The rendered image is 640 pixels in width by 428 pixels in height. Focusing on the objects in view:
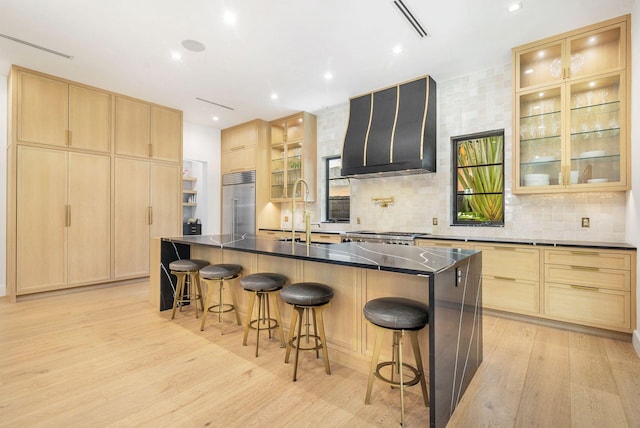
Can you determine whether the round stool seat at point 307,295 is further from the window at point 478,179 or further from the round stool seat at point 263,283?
the window at point 478,179

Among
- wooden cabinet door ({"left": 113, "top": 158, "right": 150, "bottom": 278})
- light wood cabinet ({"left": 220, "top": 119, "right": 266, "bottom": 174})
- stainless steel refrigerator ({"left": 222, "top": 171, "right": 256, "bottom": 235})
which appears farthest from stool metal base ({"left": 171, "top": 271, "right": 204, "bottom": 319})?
light wood cabinet ({"left": 220, "top": 119, "right": 266, "bottom": 174})

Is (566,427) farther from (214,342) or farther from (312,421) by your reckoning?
(214,342)

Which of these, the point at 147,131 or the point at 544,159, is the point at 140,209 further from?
the point at 544,159

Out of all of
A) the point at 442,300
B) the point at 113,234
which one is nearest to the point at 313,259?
the point at 442,300

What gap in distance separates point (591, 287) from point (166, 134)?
624 cm

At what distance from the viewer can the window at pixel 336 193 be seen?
216 inches

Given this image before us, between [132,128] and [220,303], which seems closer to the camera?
[220,303]

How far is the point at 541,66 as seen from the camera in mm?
3451

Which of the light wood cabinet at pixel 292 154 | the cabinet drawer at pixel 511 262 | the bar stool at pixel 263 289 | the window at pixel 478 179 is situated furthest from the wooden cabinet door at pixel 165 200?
the cabinet drawer at pixel 511 262

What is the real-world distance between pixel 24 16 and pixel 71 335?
10.2ft

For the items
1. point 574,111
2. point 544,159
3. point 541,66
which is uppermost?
point 541,66

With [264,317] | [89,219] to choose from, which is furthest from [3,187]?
[264,317]

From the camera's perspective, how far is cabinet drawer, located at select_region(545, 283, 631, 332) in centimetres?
277

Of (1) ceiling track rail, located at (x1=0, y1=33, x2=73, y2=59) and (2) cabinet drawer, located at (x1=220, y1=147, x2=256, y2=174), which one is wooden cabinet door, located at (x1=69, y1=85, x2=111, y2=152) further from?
(2) cabinet drawer, located at (x1=220, y1=147, x2=256, y2=174)
